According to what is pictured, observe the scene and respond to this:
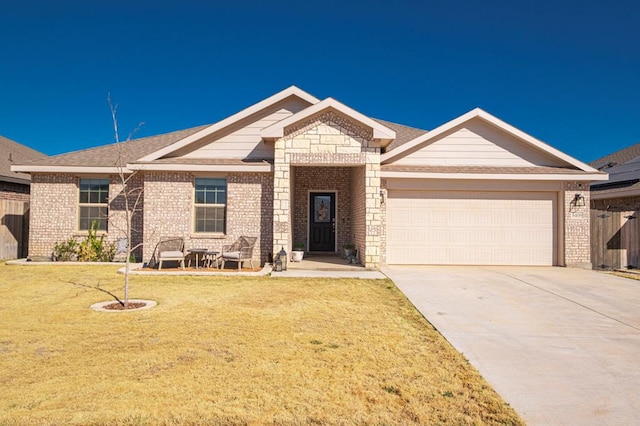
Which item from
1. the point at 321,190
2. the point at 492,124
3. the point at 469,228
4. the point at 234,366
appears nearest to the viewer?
the point at 234,366

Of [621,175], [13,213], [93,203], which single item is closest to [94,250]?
[93,203]

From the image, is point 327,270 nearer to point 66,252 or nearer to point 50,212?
point 66,252

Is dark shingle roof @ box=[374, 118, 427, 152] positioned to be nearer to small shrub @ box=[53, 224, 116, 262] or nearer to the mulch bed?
the mulch bed

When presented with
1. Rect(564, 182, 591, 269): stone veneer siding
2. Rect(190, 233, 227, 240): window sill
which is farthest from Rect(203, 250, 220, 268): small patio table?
Rect(564, 182, 591, 269): stone veneer siding

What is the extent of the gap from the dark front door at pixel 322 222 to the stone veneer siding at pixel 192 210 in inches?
123

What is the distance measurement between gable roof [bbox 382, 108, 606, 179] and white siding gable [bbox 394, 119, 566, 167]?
24 centimetres

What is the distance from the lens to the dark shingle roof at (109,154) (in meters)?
13.7

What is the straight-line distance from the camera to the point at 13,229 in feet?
49.1

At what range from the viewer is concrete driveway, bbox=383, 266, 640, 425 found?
3531 mm

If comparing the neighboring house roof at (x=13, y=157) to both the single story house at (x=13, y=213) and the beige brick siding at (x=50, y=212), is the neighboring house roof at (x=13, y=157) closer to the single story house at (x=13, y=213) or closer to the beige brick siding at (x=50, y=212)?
the single story house at (x=13, y=213)

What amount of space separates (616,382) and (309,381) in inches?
119

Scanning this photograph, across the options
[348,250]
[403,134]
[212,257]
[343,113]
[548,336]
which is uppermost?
[403,134]

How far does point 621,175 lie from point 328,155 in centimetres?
1409

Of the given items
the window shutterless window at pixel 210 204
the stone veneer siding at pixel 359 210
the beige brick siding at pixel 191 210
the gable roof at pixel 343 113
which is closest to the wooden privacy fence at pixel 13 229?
the beige brick siding at pixel 191 210
